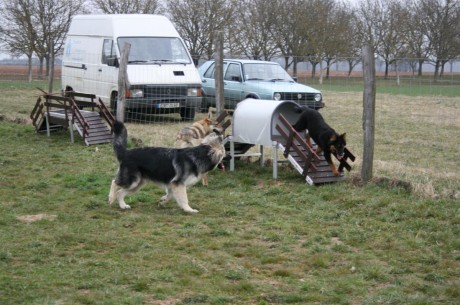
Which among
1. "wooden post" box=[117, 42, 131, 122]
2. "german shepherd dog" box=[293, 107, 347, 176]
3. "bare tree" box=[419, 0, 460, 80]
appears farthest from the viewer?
"bare tree" box=[419, 0, 460, 80]

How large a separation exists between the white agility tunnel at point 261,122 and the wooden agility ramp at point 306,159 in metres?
0.18

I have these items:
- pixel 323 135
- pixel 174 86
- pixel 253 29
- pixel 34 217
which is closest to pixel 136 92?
pixel 174 86

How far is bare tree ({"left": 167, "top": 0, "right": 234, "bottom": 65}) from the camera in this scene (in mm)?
41125

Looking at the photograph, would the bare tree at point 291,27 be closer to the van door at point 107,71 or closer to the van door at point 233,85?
the van door at point 233,85

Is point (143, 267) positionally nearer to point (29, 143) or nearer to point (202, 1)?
point (29, 143)

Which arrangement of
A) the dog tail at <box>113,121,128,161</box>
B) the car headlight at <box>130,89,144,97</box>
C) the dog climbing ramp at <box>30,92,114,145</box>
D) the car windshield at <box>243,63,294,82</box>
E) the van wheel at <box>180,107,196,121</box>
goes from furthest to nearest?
the car windshield at <box>243,63,294,82</box>, the van wheel at <box>180,107,196,121</box>, the car headlight at <box>130,89,144,97</box>, the dog climbing ramp at <box>30,92,114,145</box>, the dog tail at <box>113,121,128,161</box>

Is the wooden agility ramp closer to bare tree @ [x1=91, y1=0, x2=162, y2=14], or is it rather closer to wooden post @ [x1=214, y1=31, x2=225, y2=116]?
wooden post @ [x1=214, y1=31, x2=225, y2=116]

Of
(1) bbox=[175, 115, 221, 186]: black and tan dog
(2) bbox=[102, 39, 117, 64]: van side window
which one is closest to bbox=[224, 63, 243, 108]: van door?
(2) bbox=[102, 39, 117, 64]: van side window

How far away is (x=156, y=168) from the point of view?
800 centimetres

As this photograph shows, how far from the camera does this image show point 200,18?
41.7 meters

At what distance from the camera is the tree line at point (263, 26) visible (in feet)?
135

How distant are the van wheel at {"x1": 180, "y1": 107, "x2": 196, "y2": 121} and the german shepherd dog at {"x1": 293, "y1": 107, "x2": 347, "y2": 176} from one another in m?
7.28

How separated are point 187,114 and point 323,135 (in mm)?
8191

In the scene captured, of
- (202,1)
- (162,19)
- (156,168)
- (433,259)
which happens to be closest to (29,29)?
(202,1)
